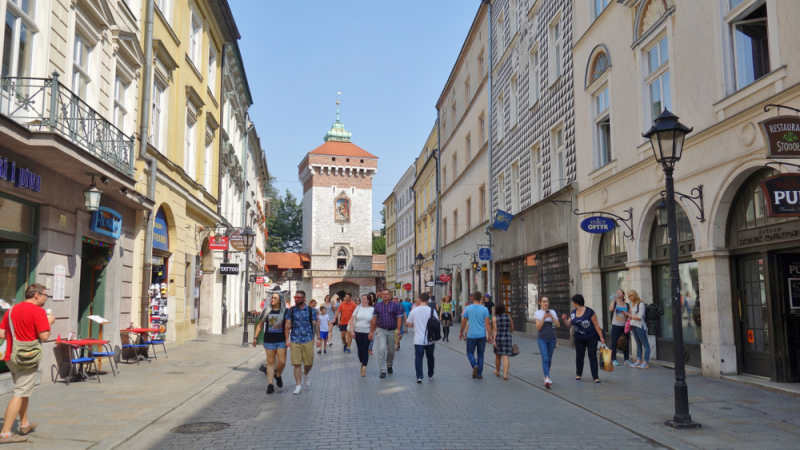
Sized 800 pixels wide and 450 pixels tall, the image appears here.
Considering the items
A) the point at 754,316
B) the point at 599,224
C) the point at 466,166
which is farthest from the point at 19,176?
the point at 466,166

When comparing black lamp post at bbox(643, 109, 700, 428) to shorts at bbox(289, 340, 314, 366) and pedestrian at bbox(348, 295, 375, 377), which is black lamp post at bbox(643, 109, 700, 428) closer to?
shorts at bbox(289, 340, 314, 366)

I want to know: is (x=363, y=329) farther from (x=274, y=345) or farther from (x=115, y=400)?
(x=115, y=400)

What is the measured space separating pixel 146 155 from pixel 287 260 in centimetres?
6108

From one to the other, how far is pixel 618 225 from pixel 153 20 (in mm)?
12637

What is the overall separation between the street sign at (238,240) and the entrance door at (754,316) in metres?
17.1

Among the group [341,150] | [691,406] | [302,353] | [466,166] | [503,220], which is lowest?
[691,406]

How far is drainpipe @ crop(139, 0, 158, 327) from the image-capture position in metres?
15.7

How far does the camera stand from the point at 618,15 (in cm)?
1571

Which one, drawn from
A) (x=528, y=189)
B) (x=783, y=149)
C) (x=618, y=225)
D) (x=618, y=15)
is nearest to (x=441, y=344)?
(x=528, y=189)

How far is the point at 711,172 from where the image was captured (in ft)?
37.9

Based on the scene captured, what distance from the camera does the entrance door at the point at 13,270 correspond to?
1014cm

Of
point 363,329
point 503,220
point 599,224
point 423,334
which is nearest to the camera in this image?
point 423,334

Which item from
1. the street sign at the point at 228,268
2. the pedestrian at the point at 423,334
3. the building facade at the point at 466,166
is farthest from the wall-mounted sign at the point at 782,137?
the building facade at the point at 466,166

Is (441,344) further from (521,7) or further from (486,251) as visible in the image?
(521,7)
